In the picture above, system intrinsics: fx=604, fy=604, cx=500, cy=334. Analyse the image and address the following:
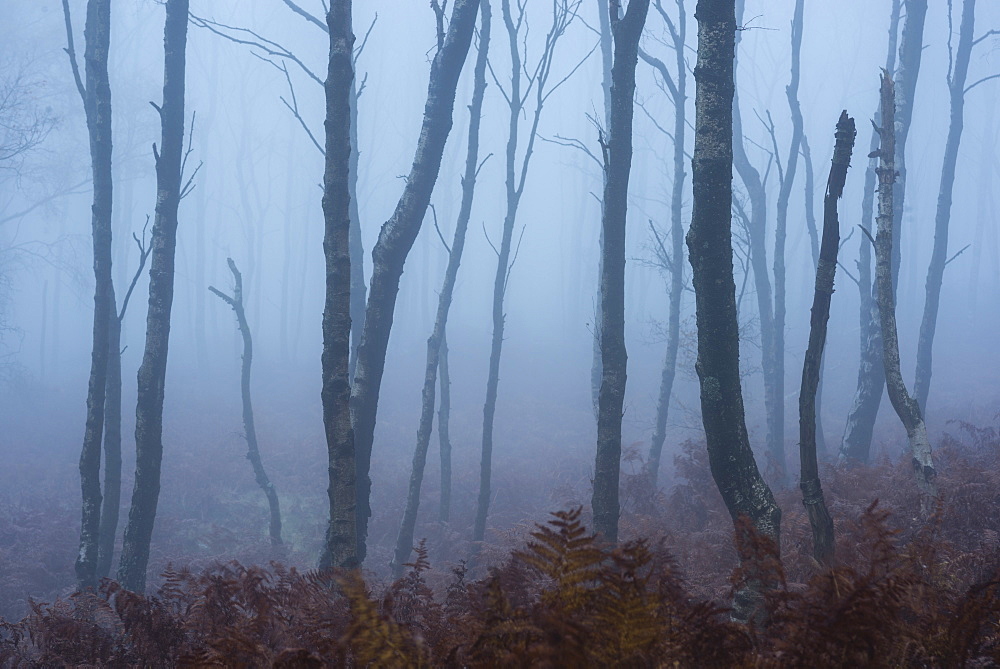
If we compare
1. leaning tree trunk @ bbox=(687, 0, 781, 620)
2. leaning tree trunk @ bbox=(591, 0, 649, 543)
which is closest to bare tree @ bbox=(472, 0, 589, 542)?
leaning tree trunk @ bbox=(591, 0, 649, 543)

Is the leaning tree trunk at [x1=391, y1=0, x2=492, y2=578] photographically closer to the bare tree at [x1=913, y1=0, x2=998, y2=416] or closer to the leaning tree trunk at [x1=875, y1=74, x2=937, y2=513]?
the leaning tree trunk at [x1=875, y1=74, x2=937, y2=513]

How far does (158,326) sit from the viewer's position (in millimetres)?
7480

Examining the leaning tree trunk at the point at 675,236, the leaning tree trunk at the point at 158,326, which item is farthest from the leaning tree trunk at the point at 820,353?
the leaning tree trunk at the point at 675,236

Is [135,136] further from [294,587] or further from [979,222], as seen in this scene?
[979,222]

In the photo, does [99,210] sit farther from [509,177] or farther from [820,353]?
[820,353]

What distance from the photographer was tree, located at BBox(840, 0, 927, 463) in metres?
11.5

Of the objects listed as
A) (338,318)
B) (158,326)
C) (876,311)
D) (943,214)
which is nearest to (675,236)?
(876,311)

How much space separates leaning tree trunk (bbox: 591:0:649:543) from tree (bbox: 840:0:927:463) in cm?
621

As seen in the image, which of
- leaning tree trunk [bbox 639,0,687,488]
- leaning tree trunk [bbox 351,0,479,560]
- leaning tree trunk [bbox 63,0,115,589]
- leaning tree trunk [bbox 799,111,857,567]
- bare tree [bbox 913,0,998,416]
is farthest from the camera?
leaning tree trunk [bbox 639,0,687,488]

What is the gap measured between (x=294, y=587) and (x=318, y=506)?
42.4 feet

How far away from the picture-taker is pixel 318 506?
16.0m

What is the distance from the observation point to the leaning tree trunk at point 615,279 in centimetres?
640

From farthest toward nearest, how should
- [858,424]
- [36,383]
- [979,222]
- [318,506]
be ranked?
[979,222]
[36,383]
[318,506]
[858,424]

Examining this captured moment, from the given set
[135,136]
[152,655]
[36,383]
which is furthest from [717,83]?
[135,136]
